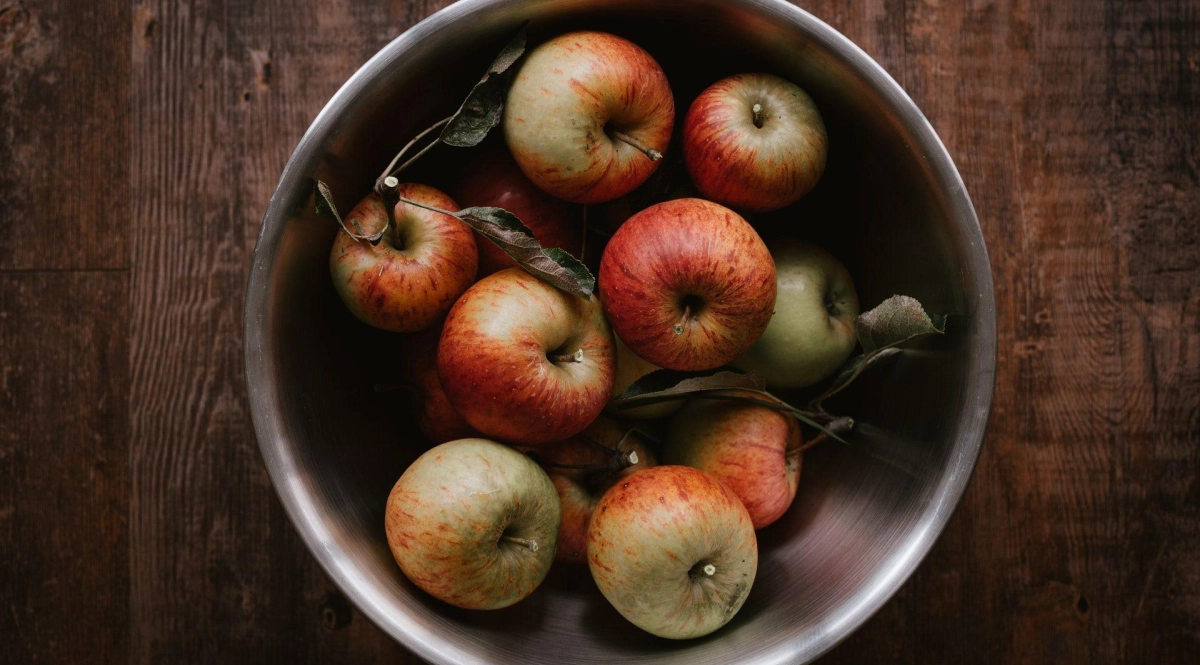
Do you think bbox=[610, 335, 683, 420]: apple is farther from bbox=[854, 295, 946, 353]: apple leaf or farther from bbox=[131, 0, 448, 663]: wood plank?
bbox=[131, 0, 448, 663]: wood plank

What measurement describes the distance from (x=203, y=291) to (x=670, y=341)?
2.15 feet

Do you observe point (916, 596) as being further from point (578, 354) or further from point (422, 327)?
point (422, 327)

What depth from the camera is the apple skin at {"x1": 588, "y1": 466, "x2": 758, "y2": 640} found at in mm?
758

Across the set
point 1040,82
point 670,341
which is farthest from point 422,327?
point 1040,82

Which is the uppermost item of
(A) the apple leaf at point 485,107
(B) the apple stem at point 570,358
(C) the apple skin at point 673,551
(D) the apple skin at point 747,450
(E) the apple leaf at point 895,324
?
(A) the apple leaf at point 485,107

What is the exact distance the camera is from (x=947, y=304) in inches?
32.6

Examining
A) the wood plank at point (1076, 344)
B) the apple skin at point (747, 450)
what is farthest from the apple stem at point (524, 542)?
the wood plank at point (1076, 344)

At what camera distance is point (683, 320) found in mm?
797

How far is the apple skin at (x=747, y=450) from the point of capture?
87cm

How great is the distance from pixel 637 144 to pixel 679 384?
0.25m

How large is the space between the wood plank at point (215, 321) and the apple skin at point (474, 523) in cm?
34

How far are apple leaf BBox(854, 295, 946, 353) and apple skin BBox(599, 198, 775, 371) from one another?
12 cm

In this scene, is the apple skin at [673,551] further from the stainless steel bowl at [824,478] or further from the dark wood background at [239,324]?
the dark wood background at [239,324]

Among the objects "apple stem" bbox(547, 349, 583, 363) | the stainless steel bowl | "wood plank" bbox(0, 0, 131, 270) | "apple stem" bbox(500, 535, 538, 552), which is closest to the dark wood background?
"wood plank" bbox(0, 0, 131, 270)
